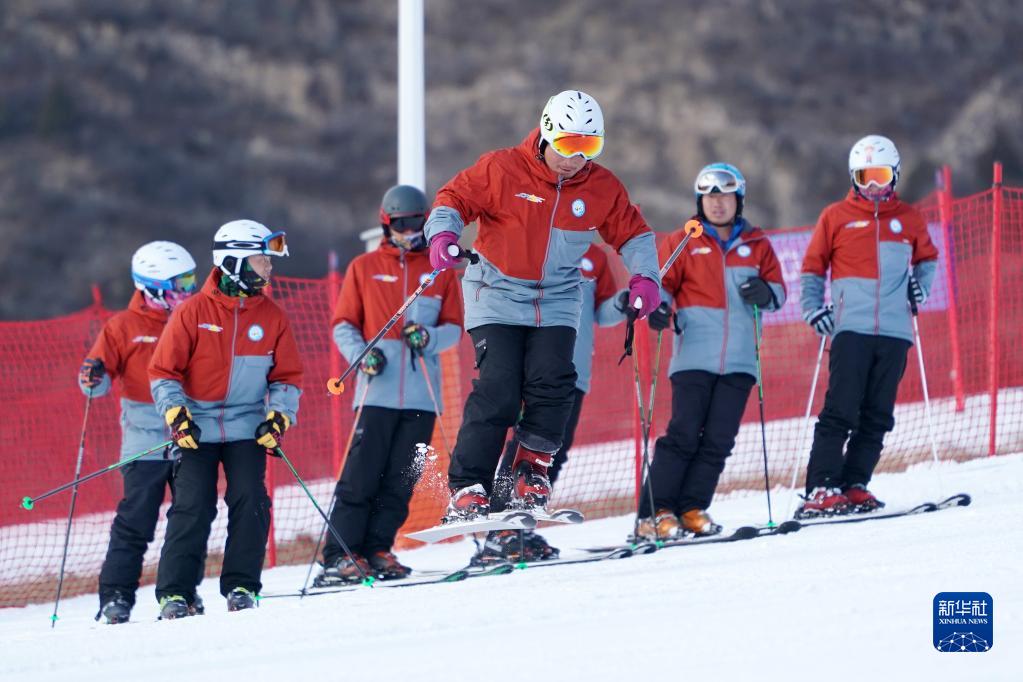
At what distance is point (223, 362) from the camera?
583 cm

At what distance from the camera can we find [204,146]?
3034 centimetres

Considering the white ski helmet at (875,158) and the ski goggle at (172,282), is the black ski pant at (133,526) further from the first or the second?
the white ski helmet at (875,158)

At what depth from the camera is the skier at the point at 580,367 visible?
21.1 feet

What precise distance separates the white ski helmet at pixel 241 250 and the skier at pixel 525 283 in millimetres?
895

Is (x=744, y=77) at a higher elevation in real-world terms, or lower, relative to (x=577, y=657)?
higher

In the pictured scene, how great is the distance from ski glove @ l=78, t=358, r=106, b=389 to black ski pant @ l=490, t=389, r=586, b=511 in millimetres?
1848

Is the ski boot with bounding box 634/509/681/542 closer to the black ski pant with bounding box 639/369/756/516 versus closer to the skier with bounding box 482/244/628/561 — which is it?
the black ski pant with bounding box 639/369/756/516

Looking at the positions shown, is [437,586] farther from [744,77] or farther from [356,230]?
[744,77]

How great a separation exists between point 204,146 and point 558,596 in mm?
26981

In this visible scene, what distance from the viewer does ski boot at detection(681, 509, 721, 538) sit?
653cm

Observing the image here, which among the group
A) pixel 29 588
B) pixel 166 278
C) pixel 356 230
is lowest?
pixel 29 588

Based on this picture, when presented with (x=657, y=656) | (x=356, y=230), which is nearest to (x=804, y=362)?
(x=657, y=656)

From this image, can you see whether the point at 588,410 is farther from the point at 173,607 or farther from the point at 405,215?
the point at 173,607

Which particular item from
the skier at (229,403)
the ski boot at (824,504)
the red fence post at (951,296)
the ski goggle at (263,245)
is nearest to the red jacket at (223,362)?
the skier at (229,403)
